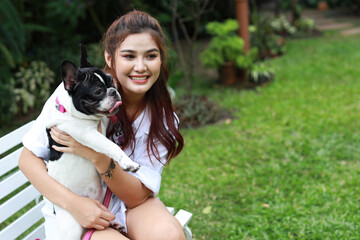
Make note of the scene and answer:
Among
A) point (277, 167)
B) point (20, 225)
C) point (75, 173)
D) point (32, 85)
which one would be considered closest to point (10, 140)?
point (20, 225)

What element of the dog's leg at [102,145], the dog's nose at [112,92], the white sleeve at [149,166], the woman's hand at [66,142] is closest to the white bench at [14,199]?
the white sleeve at [149,166]

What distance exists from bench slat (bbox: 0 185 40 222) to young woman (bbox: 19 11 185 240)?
0.94 ft

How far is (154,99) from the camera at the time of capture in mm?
2244

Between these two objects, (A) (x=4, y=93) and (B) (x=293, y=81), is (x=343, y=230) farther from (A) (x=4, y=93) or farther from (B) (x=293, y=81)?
(A) (x=4, y=93)

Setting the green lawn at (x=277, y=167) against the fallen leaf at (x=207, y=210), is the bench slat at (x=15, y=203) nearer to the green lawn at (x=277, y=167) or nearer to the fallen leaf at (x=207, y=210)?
the green lawn at (x=277, y=167)

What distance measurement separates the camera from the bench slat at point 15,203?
6.98 ft

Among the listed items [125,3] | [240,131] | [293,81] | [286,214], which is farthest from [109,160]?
[125,3]

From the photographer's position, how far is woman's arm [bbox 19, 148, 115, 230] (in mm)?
1842

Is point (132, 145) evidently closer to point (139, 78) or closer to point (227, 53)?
point (139, 78)

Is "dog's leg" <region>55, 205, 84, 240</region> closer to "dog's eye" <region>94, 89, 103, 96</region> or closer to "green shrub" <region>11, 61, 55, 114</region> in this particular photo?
"dog's eye" <region>94, 89, 103, 96</region>

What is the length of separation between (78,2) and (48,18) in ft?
2.76

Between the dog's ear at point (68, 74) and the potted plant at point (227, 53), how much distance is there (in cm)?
524

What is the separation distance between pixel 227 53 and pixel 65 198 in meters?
5.31

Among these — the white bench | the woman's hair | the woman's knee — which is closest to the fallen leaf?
the white bench
